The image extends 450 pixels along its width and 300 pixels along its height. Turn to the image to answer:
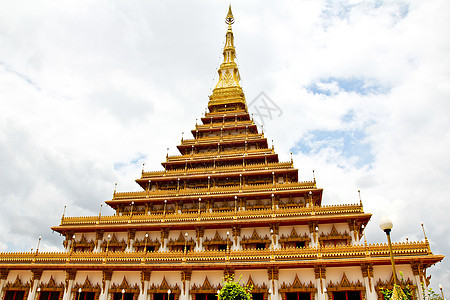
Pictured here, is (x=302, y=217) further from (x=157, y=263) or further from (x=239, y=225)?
(x=157, y=263)

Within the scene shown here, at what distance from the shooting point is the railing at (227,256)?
2794 centimetres

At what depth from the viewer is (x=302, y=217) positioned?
3331cm

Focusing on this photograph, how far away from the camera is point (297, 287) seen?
96.7 ft

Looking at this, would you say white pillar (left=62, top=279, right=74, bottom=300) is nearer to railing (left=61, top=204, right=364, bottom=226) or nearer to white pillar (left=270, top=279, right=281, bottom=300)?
railing (left=61, top=204, right=364, bottom=226)

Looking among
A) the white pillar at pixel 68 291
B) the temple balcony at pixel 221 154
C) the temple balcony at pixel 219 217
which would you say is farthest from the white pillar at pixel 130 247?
the temple balcony at pixel 221 154

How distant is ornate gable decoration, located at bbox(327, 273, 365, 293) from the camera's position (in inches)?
1122

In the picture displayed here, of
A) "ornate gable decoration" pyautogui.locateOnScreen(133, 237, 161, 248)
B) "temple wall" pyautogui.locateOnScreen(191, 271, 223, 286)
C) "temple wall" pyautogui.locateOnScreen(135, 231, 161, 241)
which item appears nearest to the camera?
"temple wall" pyautogui.locateOnScreen(191, 271, 223, 286)

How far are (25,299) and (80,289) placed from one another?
812cm

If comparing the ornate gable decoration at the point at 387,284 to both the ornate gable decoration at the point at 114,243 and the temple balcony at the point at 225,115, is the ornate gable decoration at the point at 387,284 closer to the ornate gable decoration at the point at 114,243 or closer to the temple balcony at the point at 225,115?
the ornate gable decoration at the point at 114,243

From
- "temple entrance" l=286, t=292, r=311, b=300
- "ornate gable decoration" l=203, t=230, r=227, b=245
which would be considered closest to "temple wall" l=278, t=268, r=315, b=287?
"temple entrance" l=286, t=292, r=311, b=300

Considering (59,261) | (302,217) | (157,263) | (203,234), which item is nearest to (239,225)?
(203,234)

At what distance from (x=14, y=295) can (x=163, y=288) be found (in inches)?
650

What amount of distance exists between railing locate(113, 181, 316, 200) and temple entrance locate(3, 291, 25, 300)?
44.8ft

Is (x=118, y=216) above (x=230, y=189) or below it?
below
